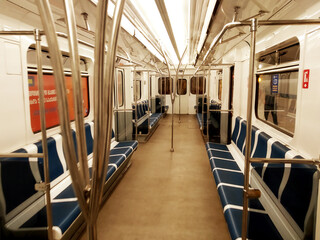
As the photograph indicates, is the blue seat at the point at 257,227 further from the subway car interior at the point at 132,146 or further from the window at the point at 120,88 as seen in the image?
the window at the point at 120,88

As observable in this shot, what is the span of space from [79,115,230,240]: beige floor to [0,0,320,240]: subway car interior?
2cm

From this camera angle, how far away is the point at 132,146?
4211mm

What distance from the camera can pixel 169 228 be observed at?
2.48 metres

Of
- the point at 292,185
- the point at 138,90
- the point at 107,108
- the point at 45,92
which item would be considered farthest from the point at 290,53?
the point at 138,90

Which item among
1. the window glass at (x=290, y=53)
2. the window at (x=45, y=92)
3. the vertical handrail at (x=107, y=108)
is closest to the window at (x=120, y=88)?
the window at (x=45, y=92)

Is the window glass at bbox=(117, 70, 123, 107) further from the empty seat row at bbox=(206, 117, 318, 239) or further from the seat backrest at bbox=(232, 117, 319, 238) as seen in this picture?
the seat backrest at bbox=(232, 117, 319, 238)

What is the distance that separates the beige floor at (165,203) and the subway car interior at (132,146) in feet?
0.05

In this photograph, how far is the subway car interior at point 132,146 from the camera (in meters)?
0.78

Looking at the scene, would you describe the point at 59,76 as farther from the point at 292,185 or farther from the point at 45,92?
the point at 45,92

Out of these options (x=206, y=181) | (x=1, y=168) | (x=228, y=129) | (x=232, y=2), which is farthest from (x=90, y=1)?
(x=228, y=129)

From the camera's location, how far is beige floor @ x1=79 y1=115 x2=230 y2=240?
2.43m

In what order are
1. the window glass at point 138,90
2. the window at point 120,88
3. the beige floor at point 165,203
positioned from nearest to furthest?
the beige floor at point 165,203 < the window at point 120,88 < the window glass at point 138,90

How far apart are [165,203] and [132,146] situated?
1.46 m

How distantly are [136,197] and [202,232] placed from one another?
104 cm
